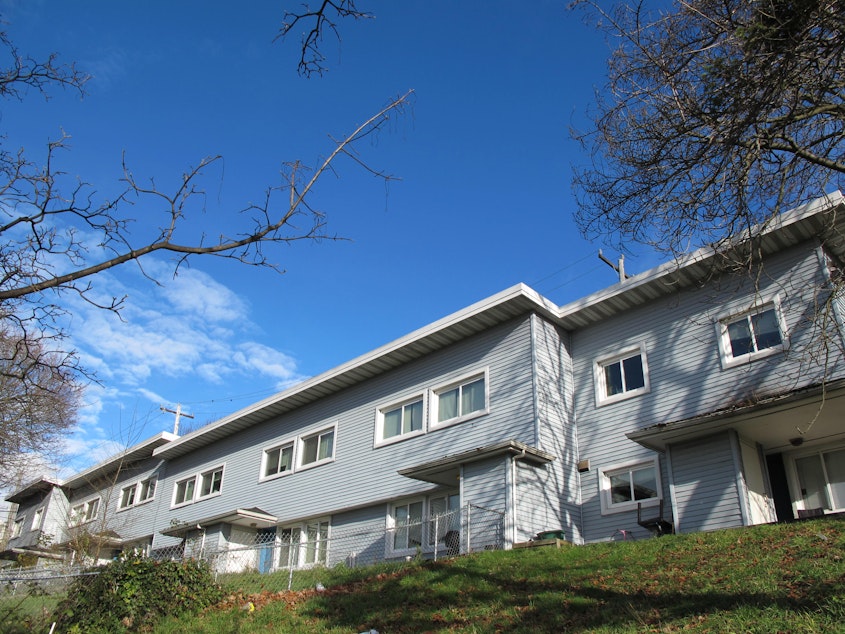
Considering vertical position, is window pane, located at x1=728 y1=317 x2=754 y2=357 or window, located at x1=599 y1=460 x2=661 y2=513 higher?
window pane, located at x1=728 y1=317 x2=754 y2=357

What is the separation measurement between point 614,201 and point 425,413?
11986 millimetres

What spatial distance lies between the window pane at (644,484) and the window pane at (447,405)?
15.5 feet

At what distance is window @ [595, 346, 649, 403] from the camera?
53.6 ft

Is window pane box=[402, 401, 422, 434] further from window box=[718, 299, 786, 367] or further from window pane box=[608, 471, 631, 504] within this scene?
window box=[718, 299, 786, 367]

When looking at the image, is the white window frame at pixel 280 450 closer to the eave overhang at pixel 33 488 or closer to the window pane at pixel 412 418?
the window pane at pixel 412 418

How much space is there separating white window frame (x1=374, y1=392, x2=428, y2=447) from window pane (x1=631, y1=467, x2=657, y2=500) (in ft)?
18.0

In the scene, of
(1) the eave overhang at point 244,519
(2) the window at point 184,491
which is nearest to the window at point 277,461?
(1) the eave overhang at point 244,519

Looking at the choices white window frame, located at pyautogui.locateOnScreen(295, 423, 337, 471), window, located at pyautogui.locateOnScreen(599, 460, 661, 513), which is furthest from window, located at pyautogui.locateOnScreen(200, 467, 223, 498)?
window, located at pyautogui.locateOnScreen(599, 460, 661, 513)

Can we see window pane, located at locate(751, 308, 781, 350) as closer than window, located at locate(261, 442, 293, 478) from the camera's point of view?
Yes

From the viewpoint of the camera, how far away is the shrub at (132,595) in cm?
1088

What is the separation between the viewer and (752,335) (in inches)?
575

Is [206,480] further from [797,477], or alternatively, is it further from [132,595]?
[797,477]

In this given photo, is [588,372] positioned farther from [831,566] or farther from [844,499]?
[831,566]

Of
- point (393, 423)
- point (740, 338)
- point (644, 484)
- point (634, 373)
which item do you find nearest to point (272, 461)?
point (393, 423)
